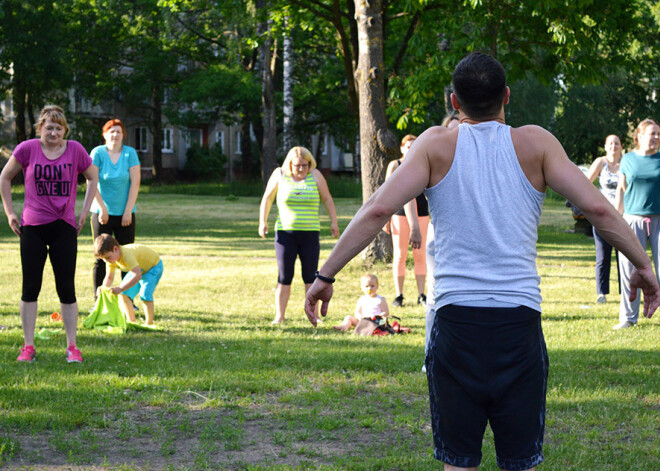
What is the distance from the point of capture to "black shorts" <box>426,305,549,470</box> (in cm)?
297

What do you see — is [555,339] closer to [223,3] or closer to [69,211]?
[69,211]

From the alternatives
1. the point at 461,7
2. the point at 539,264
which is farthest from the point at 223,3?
the point at 539,264

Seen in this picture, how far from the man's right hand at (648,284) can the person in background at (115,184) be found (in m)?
7.17

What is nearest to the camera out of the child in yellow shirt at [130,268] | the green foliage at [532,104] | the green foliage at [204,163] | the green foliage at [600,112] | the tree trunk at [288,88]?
the child in yellow shirt at [130,268]

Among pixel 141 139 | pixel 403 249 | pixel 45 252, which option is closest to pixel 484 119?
pixel 45 252

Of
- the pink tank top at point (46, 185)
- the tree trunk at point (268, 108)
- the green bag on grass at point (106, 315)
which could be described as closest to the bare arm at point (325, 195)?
the green bag on grass at point (106, 315)

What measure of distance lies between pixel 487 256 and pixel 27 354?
5433mm

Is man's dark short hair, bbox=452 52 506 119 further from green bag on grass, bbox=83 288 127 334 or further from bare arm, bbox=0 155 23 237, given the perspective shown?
green bag on grass, bbox=83 288 127 334

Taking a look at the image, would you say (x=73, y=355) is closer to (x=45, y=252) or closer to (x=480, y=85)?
(x=45, y=252)

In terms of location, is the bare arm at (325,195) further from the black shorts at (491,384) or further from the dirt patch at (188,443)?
the black shorts at (491,384)

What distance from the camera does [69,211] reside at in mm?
7156

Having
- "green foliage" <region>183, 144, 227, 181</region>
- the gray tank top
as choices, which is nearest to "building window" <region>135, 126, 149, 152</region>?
"green foliage" <region>183, 144, 227, 181</region>

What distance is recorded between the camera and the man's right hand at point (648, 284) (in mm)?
3227

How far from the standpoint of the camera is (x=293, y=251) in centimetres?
963
